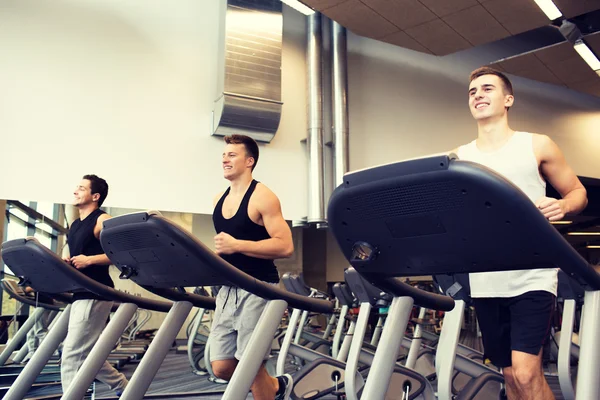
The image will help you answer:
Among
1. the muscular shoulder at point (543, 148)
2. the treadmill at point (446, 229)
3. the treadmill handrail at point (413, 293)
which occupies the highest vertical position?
the muscular shoulder at point (543, 148)

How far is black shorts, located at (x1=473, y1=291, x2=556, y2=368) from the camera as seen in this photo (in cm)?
173

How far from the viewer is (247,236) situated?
250 cm

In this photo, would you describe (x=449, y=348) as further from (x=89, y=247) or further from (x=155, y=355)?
(x=89, y=247)

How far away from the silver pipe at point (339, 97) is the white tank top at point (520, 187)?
5040 millimetres

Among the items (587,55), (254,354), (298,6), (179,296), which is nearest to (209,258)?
(254,354)

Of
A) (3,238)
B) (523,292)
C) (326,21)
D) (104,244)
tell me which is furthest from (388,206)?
(326,21)

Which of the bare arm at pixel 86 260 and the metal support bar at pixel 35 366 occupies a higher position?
the bare arm at pixel 86 260

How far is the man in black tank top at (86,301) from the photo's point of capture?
116 inches

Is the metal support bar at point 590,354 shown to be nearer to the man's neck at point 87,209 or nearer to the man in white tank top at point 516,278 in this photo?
the man in white tank top at point 516,278

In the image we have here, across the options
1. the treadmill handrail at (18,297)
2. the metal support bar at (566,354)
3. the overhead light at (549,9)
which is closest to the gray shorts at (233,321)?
the metal support bar at (566,354)

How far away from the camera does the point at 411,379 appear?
10.1 feet

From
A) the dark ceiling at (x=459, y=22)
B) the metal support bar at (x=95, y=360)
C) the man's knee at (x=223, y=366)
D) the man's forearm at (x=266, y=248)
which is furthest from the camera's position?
the dark ceiling at (x=459, y=22)

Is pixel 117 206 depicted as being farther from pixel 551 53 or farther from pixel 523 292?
pixel 551 53

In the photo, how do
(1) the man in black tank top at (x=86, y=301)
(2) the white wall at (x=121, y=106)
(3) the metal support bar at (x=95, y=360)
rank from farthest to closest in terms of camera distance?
(2) the white wall at (x=121, y=106) → (1) the man in black tank top at (x=86, y=301) → (3) the metal support bar at (x=95, y=360)
